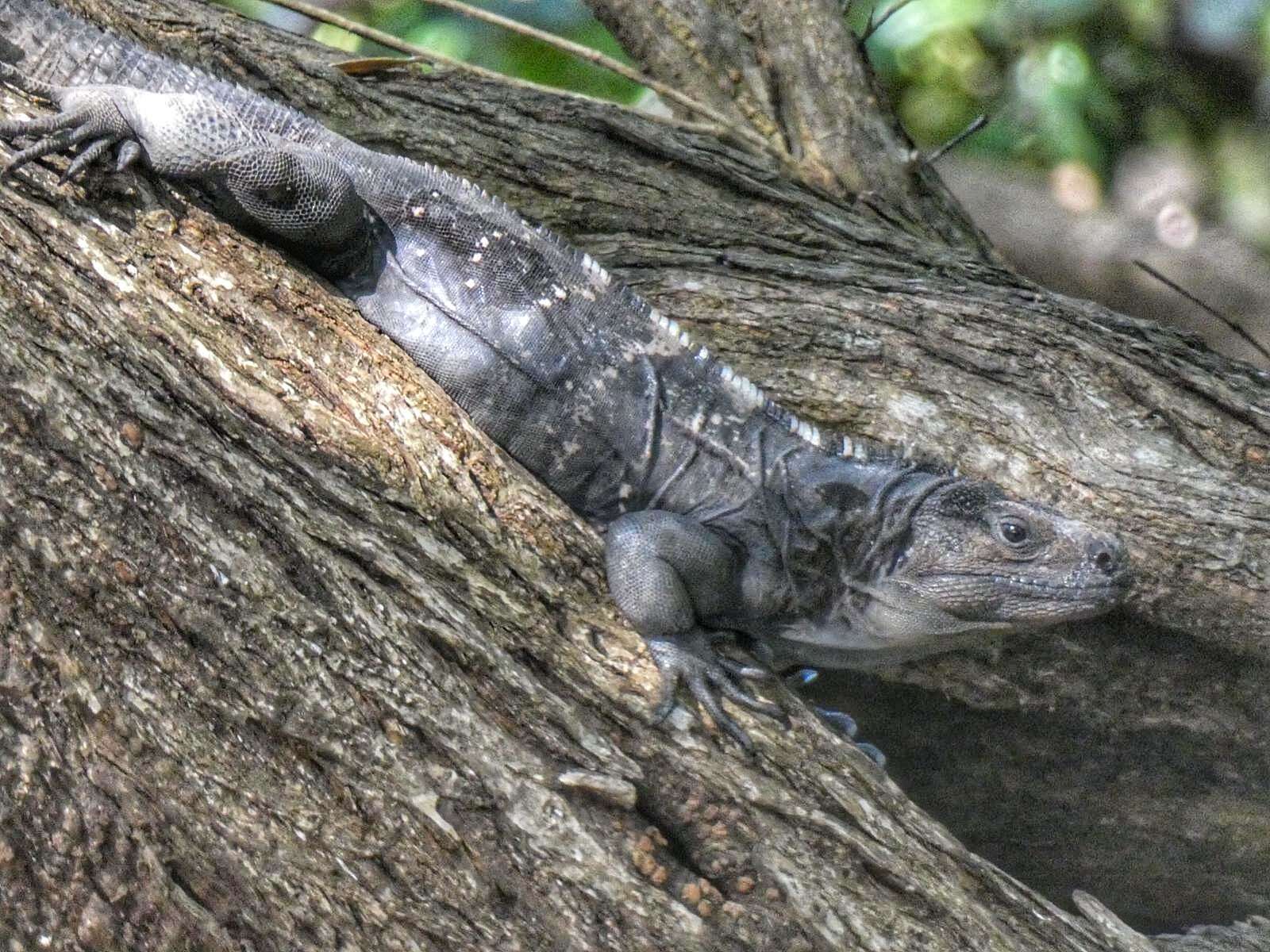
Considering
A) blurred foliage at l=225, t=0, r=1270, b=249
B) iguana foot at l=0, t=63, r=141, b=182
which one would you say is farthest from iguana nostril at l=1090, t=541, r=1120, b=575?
blurred foliage at l=225, t=0, r=1270, b=249

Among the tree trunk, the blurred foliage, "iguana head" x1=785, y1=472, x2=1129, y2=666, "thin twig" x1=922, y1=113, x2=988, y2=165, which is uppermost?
the blurred foliage

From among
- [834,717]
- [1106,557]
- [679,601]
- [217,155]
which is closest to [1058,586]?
[1106,557]

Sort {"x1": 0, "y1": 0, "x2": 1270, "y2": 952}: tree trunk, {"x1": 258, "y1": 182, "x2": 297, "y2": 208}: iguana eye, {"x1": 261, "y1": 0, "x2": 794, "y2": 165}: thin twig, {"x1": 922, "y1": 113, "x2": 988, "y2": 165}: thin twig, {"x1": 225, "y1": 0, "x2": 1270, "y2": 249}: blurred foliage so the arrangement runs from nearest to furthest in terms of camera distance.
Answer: {"x1": 0, "y1": 0, "x2": 1270, "y2": 952}: tree trunk → {"x1": 258, "y1": 182, "x2": 297, "y2": 208}: iguana eye → {"x1": 261, "y1": 0, "x2": 794, "y2": 165}: thin twig → {"x1": 922, "y1": 113, "x2": 988, "y2": 165}: thin twig → {"x1": 225, "y1": 0, "x2": 1270, "y2": 249}: blurred foliage

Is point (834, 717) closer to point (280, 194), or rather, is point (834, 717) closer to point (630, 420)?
point (630, 420)

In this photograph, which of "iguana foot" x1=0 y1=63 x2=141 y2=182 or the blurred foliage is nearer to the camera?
"iguana foot" x1=0 y1=63 x2=141 y2=182

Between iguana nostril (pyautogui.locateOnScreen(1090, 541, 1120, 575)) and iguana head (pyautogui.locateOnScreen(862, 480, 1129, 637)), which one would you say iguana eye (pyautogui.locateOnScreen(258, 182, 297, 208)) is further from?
iguana nostril (pyautogui.locateOnScreen(1090, 541, 1120, 575))

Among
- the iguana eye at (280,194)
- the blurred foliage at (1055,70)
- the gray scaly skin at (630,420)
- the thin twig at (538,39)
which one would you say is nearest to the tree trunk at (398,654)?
the iguana eye at (280,194)

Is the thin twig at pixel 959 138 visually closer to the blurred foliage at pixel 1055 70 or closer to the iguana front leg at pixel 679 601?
the blurred foliage at pixel 1055 70

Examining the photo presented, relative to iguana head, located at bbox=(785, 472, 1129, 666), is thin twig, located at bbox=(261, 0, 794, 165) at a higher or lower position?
higher

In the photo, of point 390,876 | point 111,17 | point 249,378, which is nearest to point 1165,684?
point 390,876
